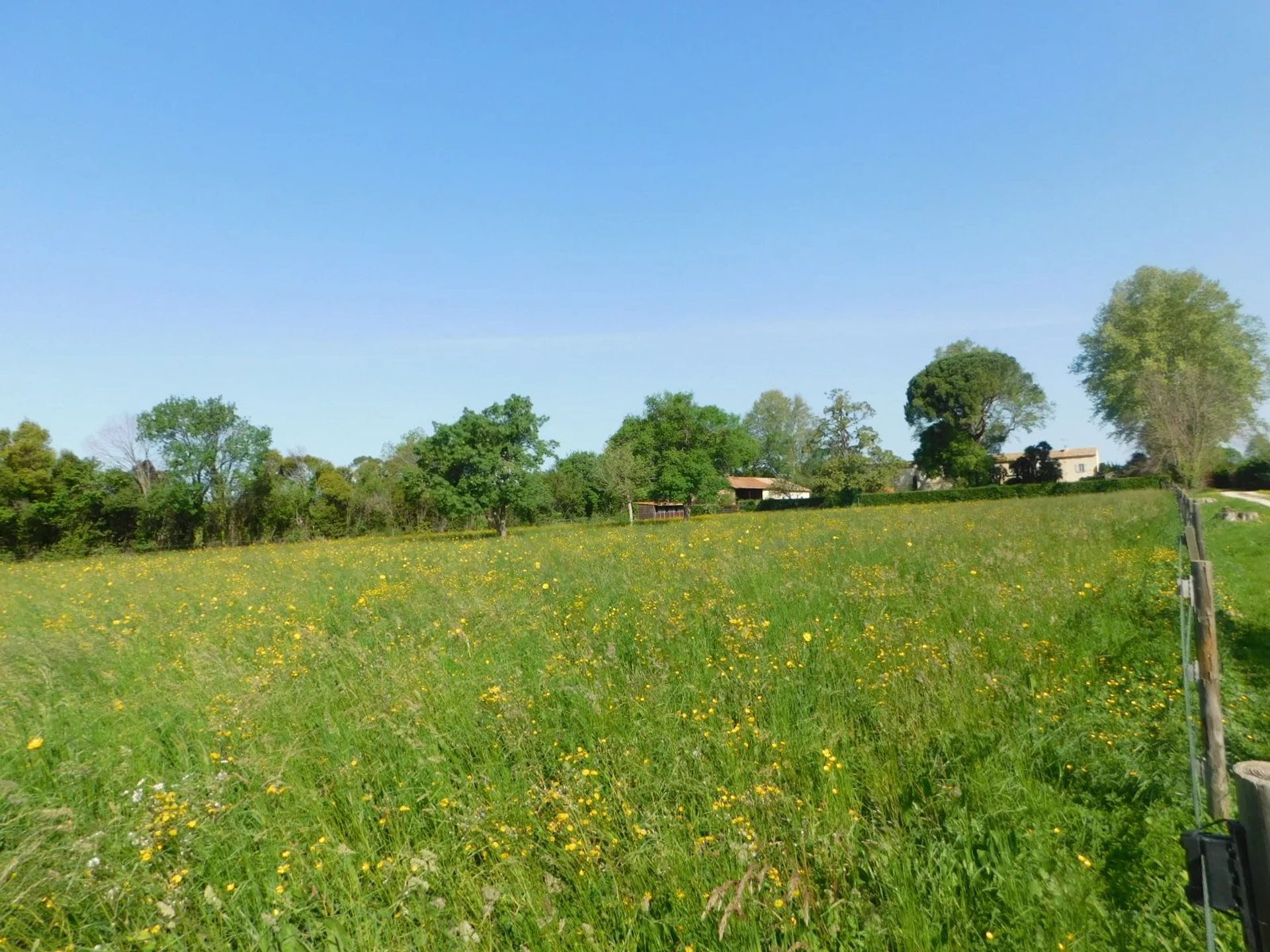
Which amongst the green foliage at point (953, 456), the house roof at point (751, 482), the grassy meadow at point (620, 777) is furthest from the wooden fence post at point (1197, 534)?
the house roof at point (751, 482)

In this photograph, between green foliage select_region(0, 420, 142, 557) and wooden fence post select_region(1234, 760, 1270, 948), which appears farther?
green foliage select_region(0, 420, 142, 557)

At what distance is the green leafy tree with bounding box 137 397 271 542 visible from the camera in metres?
38.4

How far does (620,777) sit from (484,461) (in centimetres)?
2756

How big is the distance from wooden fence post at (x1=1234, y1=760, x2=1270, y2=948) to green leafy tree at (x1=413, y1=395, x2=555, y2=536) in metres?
29.9

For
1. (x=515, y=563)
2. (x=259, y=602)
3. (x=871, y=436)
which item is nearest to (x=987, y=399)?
(x=871, y=436)

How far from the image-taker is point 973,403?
59.4 m

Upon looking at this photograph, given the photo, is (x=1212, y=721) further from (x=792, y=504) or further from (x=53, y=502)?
(x=792, y=504)

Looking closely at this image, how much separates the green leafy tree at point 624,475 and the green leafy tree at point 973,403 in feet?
102

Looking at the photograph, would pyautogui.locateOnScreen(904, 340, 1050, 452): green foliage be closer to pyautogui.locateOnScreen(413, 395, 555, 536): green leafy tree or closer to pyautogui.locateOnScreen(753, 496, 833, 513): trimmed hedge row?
pyautogui.locateOnScreen(753, 496, 833, 513): trimmed hedge row

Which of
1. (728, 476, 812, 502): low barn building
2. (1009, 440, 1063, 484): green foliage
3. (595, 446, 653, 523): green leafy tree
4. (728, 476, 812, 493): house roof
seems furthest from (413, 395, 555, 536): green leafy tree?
(1009, 440, 1063, 484): green foliage

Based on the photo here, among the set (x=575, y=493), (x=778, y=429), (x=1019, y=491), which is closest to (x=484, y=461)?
(x=575, y=493)

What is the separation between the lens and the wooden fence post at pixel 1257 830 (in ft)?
5.42

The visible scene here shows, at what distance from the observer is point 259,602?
9430 millimetres

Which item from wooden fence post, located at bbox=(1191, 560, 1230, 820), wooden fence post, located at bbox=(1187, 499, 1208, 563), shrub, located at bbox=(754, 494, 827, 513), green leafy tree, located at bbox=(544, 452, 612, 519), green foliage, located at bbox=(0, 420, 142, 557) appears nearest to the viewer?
wooden fence post, located at bbox=(1191, 560, 1230, 820)
